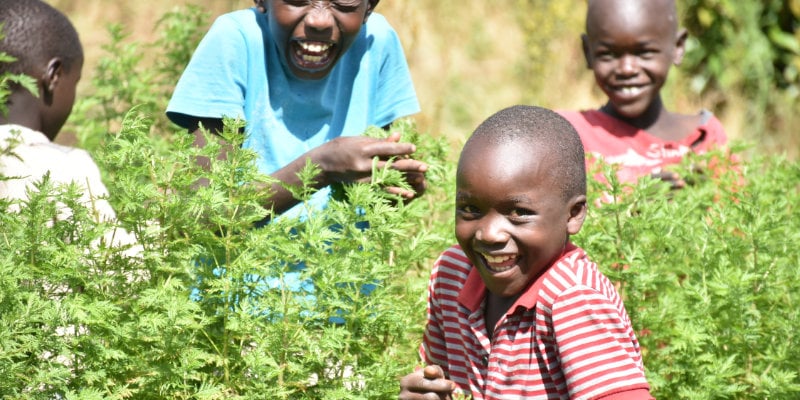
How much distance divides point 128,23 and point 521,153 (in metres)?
6.91

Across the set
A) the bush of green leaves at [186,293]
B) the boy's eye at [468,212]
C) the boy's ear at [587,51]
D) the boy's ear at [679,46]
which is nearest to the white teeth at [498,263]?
the boy's eye at [468,212]

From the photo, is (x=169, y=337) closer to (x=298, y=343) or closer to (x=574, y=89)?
(x=298, y=343)

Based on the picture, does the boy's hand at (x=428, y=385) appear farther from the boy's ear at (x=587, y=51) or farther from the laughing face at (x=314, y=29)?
the boy's ear at (x=587, y=51)

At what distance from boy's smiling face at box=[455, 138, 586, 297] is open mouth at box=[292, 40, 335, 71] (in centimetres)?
80

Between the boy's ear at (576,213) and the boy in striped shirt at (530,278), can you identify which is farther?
the boy's ear at (576,213)

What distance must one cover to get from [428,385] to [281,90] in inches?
48.7

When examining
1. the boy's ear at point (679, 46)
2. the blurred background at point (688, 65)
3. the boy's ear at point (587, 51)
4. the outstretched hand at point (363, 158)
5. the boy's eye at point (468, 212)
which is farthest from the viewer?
the blurred background at point (688, 65)

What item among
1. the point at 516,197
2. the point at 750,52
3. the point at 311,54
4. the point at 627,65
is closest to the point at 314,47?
the point at 311,54

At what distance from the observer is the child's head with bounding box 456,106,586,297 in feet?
8.42

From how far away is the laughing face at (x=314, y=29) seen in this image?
124 inches

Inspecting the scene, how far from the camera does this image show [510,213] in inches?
102

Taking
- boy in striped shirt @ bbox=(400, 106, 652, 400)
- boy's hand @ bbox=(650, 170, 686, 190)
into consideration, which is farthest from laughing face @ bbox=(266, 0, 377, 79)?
boy's hand @ bbox=(650, 170, 686, 190)

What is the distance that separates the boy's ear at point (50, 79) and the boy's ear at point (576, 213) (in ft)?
7.22

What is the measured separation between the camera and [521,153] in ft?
8.44
